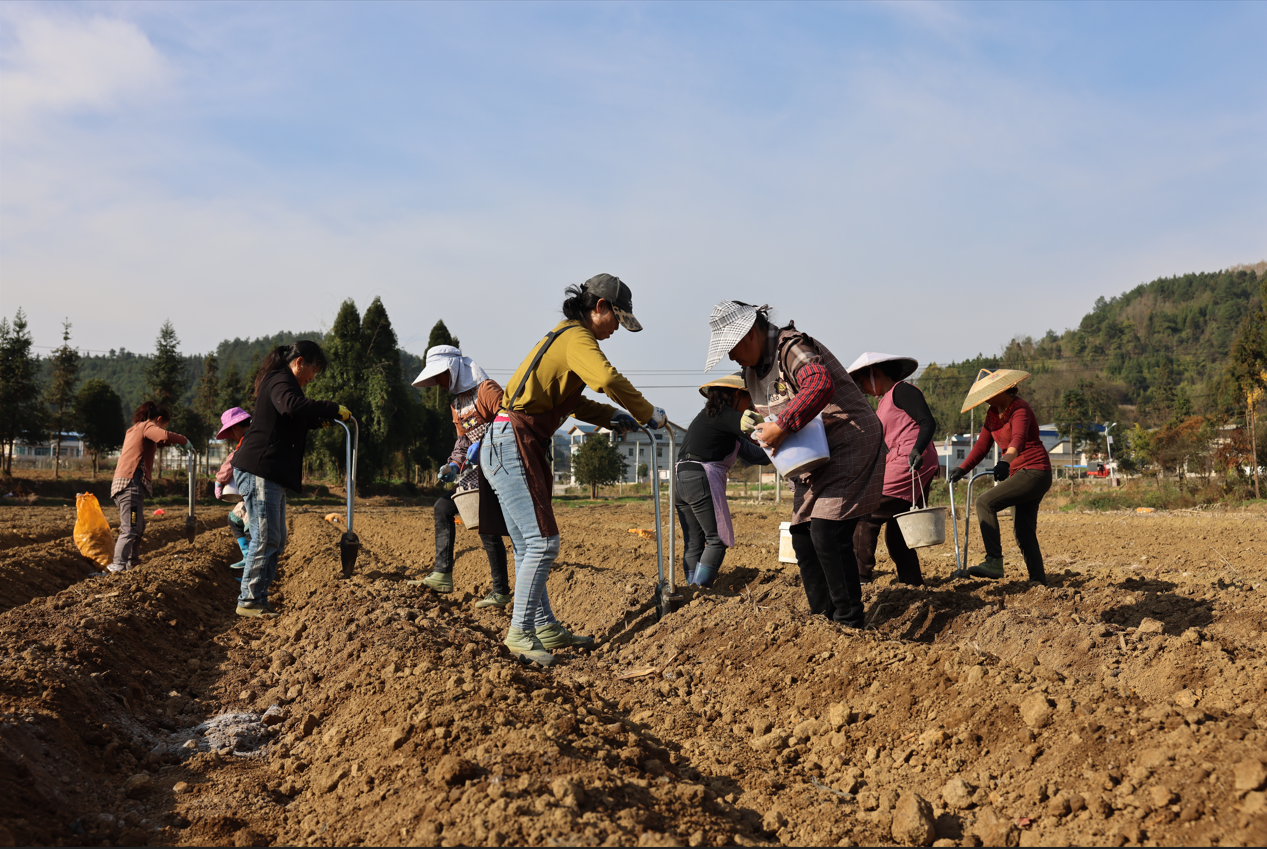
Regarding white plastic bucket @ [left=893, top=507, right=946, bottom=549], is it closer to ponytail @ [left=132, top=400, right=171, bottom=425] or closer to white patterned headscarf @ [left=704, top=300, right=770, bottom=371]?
white patterned headscarf @ [left=704, top=300, right=770, bottom=371]

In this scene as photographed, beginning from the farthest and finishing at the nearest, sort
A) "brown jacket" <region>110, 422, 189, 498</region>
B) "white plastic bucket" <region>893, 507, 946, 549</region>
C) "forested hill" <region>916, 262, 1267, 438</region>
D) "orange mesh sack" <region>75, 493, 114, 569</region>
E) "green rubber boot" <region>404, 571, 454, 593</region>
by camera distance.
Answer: "forested hill" <region>916, 262, 1267, 438</region> → "orange mesh sack" <region>75, 493, 114, 569</region> → "brown jacket" <region>110, 422, 189, 498</region> → "green rubber boot" <region>404, 571, 454, 593</region> → "white plastic bucket" <region>893, 507, 946, 549</region>

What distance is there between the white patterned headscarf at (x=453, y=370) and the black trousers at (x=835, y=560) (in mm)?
2305

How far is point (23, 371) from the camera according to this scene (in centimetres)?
3120

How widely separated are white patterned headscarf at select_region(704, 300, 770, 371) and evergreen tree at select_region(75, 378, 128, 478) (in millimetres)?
38928

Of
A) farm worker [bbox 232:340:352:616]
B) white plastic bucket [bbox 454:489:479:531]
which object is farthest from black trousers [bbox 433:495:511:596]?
farm worker [bbox 232:340:352:616]

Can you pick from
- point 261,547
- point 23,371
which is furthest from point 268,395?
point 23,371

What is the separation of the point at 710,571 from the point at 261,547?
117 inches

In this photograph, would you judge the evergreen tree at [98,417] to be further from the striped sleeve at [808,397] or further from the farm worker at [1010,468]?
the striped sleeve at [808,397]

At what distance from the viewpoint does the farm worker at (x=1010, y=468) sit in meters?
5.55

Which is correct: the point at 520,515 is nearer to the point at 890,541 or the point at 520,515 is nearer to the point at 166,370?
the point at 890,541

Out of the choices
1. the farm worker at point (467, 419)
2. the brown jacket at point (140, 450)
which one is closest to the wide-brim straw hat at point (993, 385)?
the farm worker at point (467, 419)

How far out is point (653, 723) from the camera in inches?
134

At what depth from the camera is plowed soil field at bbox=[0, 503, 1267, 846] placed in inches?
86.4

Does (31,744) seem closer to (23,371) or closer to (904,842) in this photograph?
(904,842)
